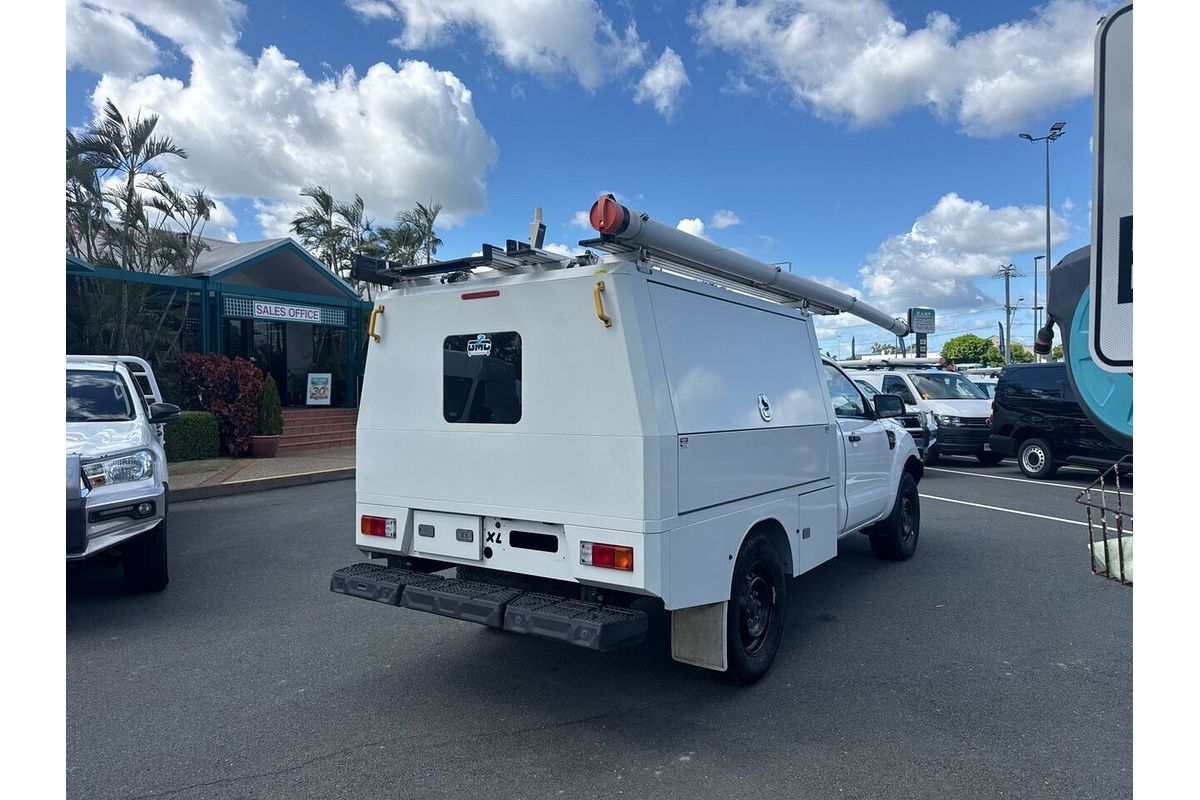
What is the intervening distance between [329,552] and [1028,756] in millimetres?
6395

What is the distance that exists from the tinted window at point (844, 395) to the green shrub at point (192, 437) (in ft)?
39.6

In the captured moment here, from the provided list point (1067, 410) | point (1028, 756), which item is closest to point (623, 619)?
point (1028, 756)

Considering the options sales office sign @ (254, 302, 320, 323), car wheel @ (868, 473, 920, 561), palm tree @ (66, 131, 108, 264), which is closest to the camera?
car wheel @ (868, 473, 920, 561)

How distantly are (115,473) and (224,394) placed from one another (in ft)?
32.9

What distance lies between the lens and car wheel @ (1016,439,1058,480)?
13255 millimetres

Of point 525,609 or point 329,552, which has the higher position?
point 525,609

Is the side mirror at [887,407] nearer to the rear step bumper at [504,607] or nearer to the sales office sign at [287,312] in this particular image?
the rear step bumper at [504,607]

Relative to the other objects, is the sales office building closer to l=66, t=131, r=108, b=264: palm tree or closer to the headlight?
l=66, t=131, r=108, b=264: palm tree

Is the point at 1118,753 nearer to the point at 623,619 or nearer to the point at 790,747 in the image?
the point at 790,747

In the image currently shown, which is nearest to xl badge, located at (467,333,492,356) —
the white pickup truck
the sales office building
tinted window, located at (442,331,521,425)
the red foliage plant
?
tinted window, located at (442,331,521,425)

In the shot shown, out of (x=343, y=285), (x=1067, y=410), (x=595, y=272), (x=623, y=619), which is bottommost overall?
(x=623, y=619)

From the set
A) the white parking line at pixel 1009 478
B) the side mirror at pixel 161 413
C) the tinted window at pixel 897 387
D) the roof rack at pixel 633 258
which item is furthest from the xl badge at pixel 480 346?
the tinted window at pixel 897 387

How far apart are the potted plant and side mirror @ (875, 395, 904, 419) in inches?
489

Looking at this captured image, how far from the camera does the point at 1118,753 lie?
3621 millimetres
